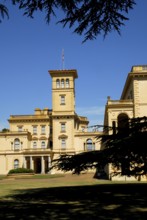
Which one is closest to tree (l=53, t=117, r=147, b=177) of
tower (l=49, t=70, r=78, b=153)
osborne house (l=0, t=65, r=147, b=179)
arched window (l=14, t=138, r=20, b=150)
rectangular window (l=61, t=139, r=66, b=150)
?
osborne house (l=0, t=65, r=147, b=179)

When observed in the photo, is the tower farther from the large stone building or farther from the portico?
the portico

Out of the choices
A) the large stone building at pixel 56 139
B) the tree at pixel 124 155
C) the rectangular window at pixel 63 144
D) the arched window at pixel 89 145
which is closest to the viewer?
the tree at pixel 124 155

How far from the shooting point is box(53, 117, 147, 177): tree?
28.6 feet

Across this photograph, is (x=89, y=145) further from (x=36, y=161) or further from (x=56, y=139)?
(x=36, y=161)

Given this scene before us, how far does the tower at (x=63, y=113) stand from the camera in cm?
6650

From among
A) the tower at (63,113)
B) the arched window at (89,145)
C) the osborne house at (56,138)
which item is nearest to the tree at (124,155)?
the osborne house at (56,138)

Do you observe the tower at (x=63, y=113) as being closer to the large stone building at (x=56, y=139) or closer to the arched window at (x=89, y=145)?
the large stone building at (x=56, y=139)

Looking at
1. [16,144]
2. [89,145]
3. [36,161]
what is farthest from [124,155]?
[36,161]

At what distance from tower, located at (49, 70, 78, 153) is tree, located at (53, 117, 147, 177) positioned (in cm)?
5478

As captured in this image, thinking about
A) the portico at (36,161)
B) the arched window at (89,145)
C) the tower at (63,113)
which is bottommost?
the portico at (36,161)

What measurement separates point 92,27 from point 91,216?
565 centimetres

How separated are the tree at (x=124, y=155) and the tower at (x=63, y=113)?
180 feet

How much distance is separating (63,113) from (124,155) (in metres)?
57.6

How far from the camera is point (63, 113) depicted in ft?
218
